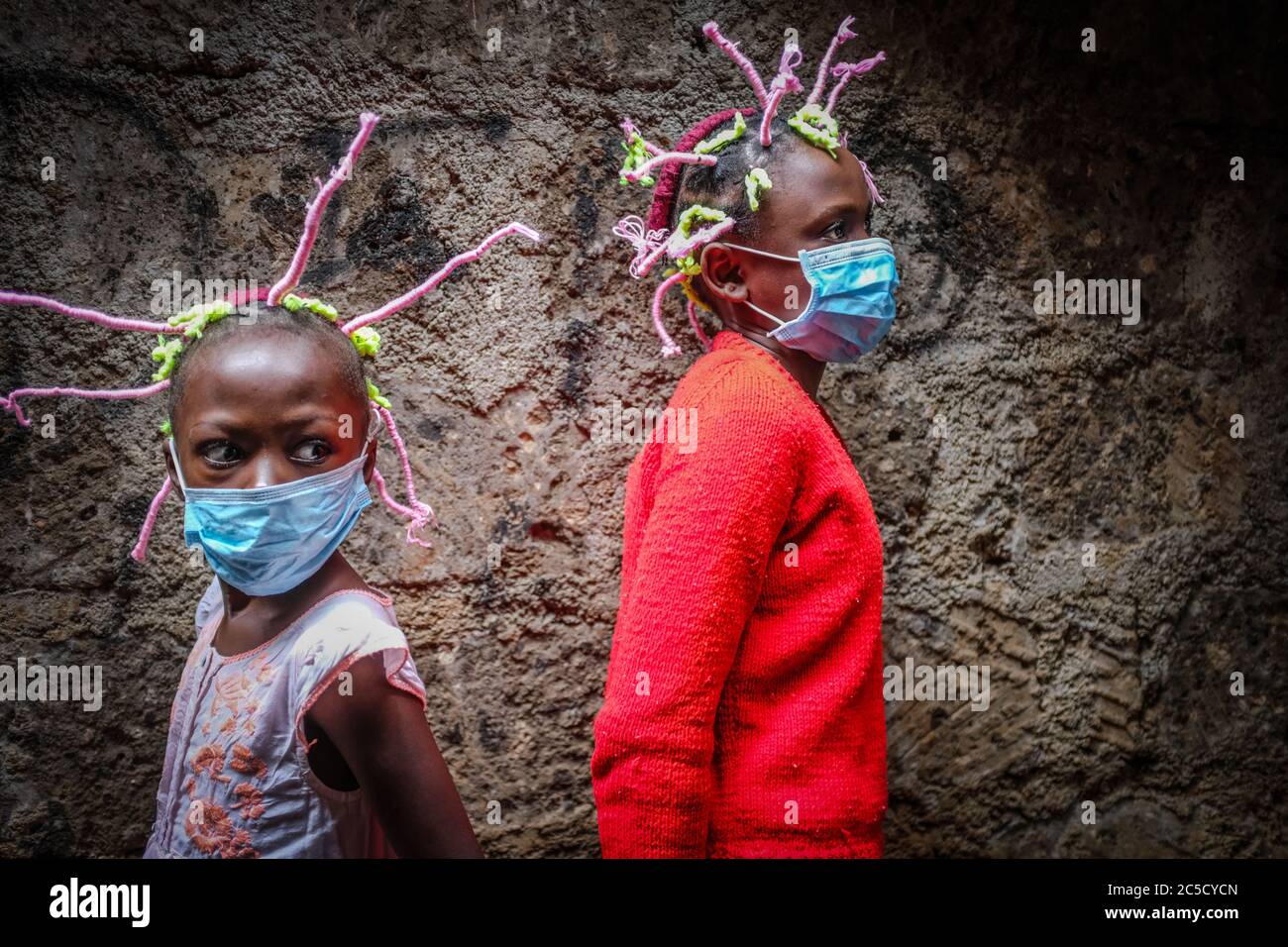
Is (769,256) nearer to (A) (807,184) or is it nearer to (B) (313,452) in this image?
(A) (807,184)

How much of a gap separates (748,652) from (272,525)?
2.58 ft

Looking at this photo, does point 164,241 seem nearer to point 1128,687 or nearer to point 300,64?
point 300,64

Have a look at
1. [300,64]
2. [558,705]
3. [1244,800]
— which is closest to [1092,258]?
[1244,800]

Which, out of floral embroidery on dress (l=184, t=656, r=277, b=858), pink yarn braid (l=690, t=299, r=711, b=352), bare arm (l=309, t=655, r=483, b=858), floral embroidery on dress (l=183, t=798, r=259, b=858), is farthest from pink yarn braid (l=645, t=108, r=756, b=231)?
floral embroidery on dress (l=183, t=798, r=259, b=858)

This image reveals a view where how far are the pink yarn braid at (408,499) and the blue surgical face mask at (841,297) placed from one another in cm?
71

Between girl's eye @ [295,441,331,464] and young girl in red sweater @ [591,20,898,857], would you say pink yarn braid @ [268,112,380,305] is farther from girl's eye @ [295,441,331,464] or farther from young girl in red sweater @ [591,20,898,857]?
young girl in red sweater @ [591,20,898,857]

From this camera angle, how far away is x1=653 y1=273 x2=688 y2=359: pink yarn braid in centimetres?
193

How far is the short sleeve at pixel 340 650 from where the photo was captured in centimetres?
161

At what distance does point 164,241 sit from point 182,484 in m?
0.64

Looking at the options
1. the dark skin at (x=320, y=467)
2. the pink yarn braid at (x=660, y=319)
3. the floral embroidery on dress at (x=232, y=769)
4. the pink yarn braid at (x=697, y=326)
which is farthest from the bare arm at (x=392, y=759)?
the pink yarn braid at (x=697, y=326)

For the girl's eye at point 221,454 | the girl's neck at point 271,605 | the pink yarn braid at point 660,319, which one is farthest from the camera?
the pink yarn braid at point 660,319

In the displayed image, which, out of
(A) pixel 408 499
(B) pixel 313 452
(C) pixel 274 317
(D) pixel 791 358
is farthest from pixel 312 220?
(D) pixel 791 358

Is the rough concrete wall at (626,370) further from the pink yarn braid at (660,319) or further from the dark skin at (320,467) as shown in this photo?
Answer: the dark skin at (320,467)

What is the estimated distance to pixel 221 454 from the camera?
1604 millimetres
